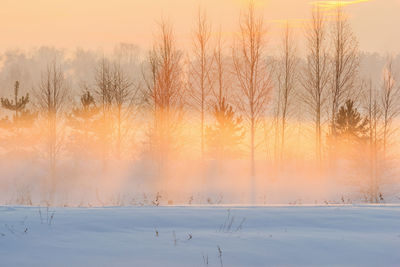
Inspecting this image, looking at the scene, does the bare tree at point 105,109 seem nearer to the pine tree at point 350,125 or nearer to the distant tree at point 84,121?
the distant tree at point 84,121

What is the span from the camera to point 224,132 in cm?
3088

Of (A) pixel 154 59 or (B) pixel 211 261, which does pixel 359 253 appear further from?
(A) pixel 154 59

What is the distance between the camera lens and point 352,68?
26.9 m

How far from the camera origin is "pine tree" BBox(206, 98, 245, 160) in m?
29.7

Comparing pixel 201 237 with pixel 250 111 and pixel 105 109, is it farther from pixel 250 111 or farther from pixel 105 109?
pixel 105 109

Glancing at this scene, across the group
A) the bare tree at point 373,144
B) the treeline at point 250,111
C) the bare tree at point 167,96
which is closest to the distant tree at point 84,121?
the treeline at point 250,111

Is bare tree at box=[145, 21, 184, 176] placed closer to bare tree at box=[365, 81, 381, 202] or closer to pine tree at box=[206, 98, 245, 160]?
pine tree at box=[206, 98, 245, 160]

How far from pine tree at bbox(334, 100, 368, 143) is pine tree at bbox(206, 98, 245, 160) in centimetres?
671

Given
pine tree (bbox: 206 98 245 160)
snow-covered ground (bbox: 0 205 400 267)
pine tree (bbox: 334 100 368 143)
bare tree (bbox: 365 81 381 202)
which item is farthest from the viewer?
pine tree (bbox: 206 98 245 160)

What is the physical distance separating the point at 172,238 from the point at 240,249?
0.84 meters

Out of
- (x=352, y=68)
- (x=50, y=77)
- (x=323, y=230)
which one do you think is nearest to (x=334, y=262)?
(x=323, y=230)

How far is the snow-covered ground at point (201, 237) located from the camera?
4.50 metres

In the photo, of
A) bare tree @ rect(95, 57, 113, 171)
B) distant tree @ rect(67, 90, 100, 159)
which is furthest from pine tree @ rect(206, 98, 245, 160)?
distant tree @ rect(67, 90, 100, 159)

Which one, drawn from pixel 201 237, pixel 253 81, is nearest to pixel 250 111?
pixel 253 81
